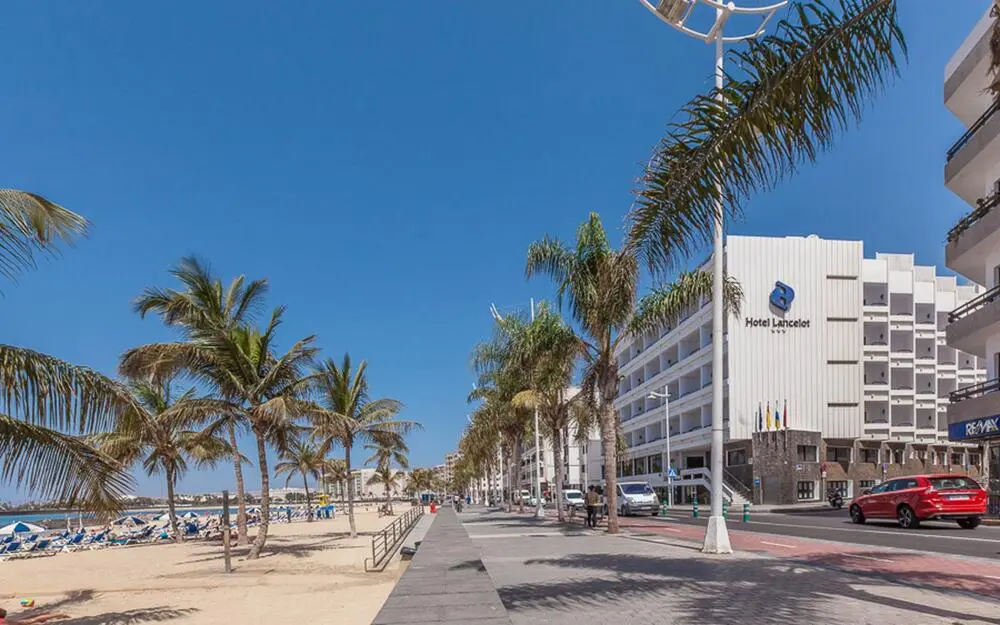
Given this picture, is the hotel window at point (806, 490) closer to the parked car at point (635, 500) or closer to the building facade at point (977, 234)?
the parked car at point (635, 500)

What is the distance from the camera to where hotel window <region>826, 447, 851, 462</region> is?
5588 cm

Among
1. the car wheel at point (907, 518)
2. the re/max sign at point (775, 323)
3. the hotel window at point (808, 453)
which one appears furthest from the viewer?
the re/max sign at point (775, 323)

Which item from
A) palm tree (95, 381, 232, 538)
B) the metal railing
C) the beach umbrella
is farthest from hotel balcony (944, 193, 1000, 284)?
the beach umbrella

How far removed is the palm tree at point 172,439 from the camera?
18.1 meters

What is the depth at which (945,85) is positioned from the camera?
2539cm

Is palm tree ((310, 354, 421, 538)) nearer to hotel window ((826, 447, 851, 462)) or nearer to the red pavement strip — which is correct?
the red pavement strip

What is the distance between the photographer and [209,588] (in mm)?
→ 14383

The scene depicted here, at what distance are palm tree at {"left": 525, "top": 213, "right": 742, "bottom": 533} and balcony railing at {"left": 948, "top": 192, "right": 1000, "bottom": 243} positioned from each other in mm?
10637

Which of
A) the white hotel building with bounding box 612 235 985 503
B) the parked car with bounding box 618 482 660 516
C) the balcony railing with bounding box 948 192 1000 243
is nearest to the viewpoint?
the balcony railing with bounding box 948 192 1000 243

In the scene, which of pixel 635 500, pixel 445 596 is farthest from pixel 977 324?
pixel 445 596

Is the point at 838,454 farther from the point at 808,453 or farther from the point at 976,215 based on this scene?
the point at 976,215

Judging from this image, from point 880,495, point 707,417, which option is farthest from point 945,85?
point 707,417

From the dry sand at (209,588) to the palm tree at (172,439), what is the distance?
10.3ft

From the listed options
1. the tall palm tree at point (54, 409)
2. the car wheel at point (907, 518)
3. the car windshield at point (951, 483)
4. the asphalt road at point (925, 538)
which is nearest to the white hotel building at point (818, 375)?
the asphalt road at point (925, 538)
